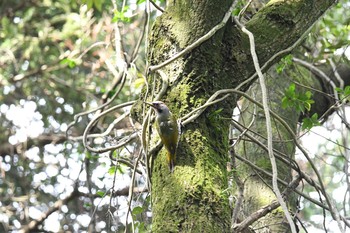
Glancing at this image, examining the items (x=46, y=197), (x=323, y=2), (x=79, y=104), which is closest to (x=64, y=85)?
(x=79, y=104)

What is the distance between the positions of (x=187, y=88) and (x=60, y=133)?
15.3ft

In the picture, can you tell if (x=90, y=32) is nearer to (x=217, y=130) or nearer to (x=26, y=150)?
(x=26, y=150)

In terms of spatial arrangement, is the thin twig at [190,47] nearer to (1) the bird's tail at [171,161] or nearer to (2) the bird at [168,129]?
(2) the bird at [168,129]

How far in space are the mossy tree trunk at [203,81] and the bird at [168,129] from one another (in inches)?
0.8

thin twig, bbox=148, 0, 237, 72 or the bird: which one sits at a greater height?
thin twig, bbox=148, 0, 237, 72

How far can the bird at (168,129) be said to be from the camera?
5.39ft

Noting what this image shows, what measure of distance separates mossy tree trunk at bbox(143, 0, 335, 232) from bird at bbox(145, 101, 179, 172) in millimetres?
21

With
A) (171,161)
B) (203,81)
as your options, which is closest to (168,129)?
(171,161)

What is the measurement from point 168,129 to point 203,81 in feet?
0.67

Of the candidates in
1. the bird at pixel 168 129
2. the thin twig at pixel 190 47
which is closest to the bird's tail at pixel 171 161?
the bird at pixel 168 129

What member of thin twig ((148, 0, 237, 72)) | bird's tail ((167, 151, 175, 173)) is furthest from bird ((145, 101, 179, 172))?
thin twig ((148, 0, 237, 72))

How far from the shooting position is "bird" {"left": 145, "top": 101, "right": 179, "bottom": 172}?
164 cm

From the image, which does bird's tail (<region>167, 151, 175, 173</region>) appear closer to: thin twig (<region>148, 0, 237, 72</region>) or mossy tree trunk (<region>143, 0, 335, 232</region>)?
mossy tree trunk (<region>143, 0, 335, 232</region>)

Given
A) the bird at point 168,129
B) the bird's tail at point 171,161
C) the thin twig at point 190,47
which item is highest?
the thin twig at point 190,47
